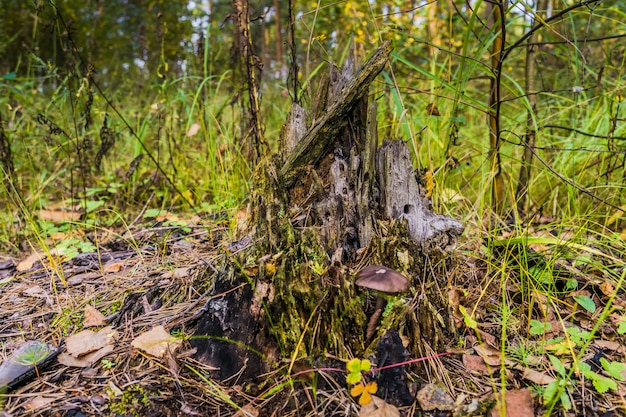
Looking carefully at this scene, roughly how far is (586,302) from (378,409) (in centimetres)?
101

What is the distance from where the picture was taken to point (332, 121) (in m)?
1.63

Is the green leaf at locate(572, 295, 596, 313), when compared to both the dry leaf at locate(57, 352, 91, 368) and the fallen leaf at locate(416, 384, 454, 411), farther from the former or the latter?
the dry leaf at locate(57, 352, 91, 368)

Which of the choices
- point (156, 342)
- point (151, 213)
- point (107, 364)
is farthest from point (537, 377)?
point (151, 213)

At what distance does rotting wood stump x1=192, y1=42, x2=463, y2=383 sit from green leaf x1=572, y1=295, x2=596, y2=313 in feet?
1.87

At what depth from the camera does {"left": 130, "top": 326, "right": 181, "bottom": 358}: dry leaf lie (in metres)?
1.44

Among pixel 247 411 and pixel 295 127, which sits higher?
pixel 295 127

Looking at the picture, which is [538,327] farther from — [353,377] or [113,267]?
[113,267]

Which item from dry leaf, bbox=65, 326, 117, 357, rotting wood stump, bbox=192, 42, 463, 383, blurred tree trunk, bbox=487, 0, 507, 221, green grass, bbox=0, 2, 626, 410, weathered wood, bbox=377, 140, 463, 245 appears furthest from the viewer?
blurred tree trunk, bbox=487, 0, 507, 221

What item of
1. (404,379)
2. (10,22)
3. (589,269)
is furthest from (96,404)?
(10,22)

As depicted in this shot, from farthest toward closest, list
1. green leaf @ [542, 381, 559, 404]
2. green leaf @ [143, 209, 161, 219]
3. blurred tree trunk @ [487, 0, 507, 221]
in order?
green leaf @ [143, 209, 161, 219] → blurred tree trunk @ [487, 0, 507, 221] → green leaf @ [542, 381, 559, 404]

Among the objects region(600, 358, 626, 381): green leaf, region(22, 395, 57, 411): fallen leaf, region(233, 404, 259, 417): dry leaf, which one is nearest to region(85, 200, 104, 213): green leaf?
region(22, 395, 57, 411): fallen leaf

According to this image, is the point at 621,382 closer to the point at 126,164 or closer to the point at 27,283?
the point at 27,283

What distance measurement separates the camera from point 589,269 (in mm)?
1915

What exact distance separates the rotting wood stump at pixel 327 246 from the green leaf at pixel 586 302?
569 mm
